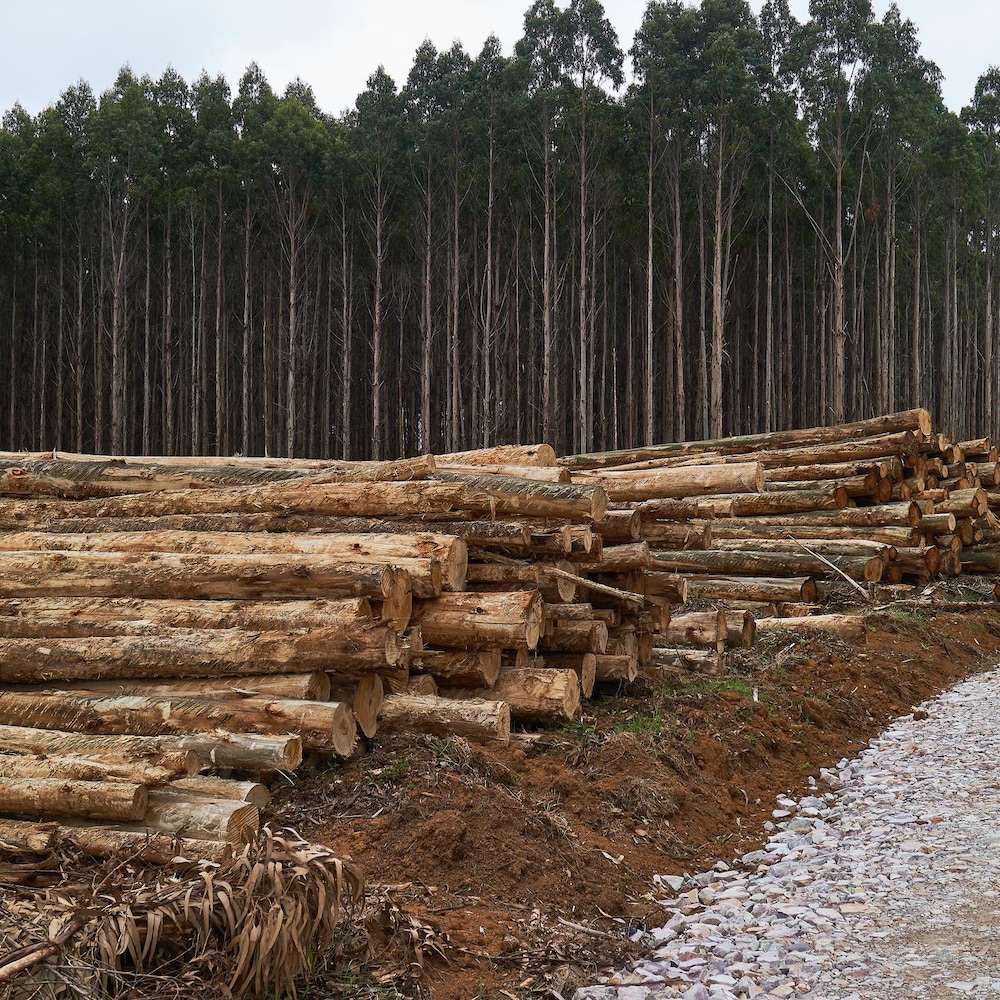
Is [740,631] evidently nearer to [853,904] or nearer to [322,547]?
[322,547]

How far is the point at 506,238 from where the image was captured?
1289 inches

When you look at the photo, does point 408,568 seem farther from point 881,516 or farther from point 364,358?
point 364,358

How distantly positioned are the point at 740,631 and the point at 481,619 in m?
4.22

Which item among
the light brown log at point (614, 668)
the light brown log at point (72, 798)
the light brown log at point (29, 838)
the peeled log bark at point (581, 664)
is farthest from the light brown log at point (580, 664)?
the light brown log at point (29, 838)

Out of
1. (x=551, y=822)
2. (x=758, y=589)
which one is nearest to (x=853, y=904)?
(x=551, y=822)

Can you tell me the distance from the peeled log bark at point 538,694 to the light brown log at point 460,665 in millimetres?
134

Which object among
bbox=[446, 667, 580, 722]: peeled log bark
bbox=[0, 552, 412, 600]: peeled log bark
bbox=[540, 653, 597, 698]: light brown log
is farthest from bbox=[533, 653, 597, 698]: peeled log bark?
bbox=[0, 552, 412, 600]: peeled log bark

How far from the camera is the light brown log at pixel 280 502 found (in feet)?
23.4

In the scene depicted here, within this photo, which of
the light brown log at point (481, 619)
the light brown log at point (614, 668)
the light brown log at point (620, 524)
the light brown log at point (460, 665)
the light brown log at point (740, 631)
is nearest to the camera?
the light brown log at point (481, 619)

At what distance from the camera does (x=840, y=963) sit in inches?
143

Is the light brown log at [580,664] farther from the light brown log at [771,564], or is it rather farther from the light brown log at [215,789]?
the light brown log at [771,564]

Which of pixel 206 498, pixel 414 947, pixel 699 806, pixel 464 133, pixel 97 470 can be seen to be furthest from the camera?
pixel 464 133

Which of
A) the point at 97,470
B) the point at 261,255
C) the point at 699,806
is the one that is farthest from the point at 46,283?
the point at 699,806

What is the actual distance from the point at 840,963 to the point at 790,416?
30258mm
